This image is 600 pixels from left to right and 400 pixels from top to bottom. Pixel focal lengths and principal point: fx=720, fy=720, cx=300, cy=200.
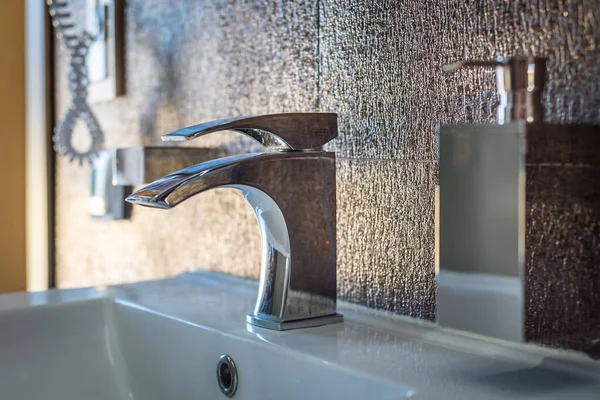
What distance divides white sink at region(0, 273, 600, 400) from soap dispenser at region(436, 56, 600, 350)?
4cm

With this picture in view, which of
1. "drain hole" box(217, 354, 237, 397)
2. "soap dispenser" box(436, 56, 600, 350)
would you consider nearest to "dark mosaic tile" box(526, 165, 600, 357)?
"soap dispenser" box(436, 56, 600, 350)

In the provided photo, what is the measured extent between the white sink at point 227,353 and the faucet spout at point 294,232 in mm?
22

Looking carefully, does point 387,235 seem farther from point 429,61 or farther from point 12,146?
point 12,146

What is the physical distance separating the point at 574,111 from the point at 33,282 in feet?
4.08

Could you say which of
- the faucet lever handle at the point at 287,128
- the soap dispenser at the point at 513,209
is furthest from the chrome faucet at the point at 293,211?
the soap dispenser at the point at 513,209

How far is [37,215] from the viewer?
1427 millimetres

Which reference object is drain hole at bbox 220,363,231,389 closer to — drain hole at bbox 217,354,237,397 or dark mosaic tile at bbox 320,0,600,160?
drain hole at bbox 217,354,237,397

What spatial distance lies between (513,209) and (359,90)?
0.28 m

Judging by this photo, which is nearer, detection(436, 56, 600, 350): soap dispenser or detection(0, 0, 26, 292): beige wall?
detection(436, 56, 600, 350): soap dispenser

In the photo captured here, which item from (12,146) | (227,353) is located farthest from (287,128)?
(12,146)

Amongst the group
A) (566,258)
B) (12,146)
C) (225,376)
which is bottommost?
(225,376)

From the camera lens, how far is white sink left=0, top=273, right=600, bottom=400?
17.9 inches

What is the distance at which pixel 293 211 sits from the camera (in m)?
0.60

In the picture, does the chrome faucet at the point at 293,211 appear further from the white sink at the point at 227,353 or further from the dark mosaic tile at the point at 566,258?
the dark mosaic tile at the point at 566,258
